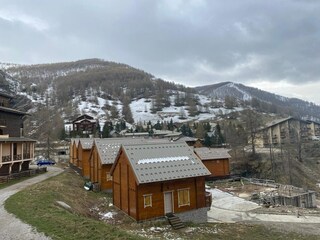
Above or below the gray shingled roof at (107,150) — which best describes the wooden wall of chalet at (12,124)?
above

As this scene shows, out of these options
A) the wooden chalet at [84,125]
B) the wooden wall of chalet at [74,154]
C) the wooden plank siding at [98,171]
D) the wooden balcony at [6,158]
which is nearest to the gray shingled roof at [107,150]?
the wooden plank siding at [98,171]

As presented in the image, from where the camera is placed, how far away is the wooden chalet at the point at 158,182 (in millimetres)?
22516

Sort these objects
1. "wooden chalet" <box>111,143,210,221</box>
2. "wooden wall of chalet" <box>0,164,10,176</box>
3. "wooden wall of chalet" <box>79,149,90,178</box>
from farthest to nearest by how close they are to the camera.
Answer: "wooden wall of chalet" <box>79,149,90,178</box> → "wooden wall of chalet" <box>0,164,10,176</box> → "wooden chalet" <box>111,143,210,221</box>

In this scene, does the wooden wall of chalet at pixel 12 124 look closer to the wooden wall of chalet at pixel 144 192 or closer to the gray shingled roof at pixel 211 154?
the wooden wall of chalet at pixel 144 192

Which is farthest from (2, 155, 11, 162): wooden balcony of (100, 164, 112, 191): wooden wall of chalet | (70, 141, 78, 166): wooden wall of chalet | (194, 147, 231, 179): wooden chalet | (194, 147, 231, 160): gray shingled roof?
(194, 147, 231, 160): gray shingled roof

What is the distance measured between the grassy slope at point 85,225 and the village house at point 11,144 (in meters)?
10.9

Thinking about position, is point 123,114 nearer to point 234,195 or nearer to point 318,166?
point 318,166

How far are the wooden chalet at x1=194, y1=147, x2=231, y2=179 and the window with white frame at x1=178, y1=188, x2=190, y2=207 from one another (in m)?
25.5

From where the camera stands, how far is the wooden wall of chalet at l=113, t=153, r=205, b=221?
22.4m

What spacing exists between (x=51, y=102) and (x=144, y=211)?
185 meters

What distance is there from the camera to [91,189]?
1363 inches

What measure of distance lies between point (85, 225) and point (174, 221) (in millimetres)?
8553

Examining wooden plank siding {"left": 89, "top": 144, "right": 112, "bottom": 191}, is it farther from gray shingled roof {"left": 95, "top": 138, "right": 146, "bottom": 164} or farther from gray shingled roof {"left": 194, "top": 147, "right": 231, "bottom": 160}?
gray shingled roof {"left": 194, "top": 147, "right": 231, "bottom": 160}

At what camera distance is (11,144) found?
37500 millimetres
